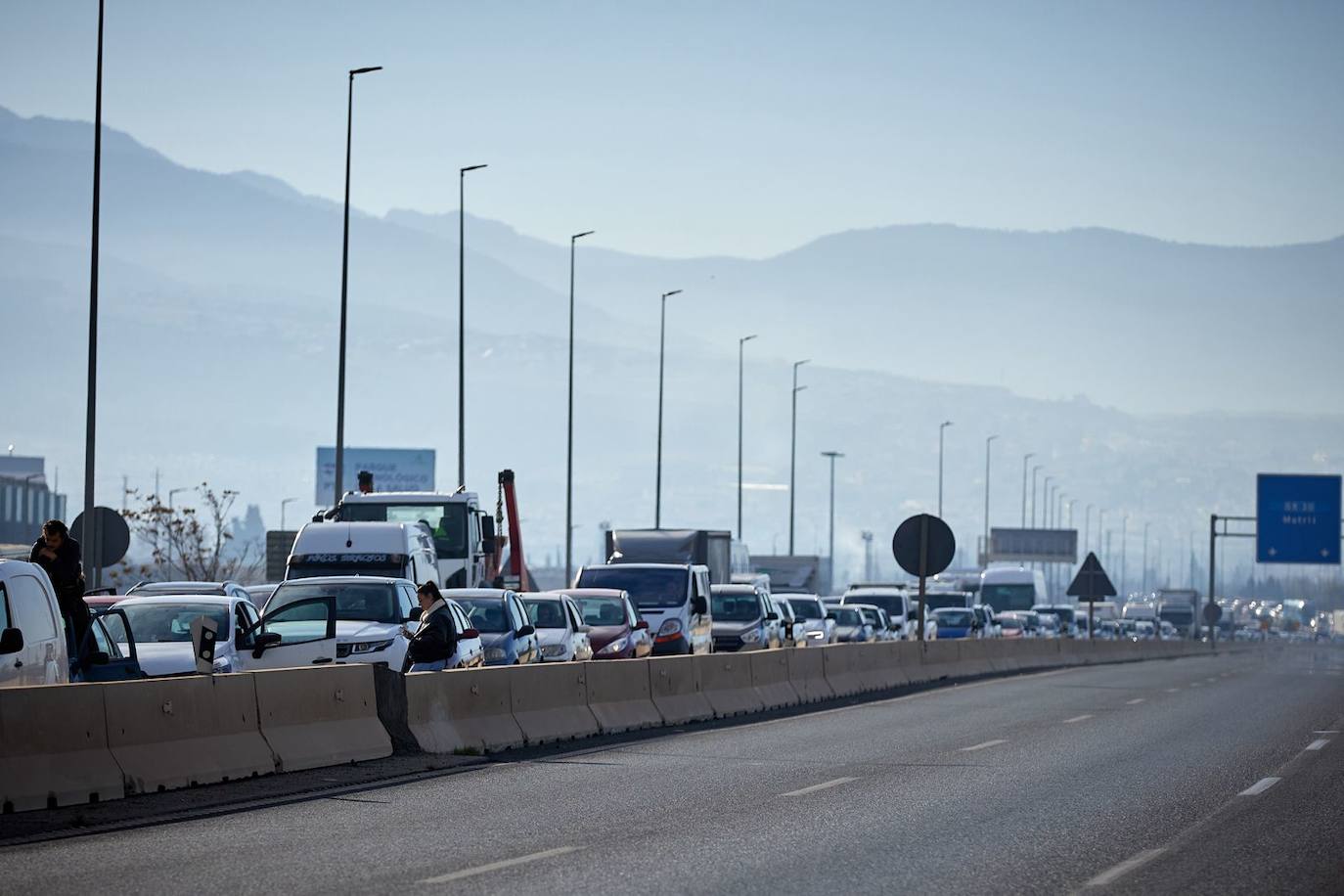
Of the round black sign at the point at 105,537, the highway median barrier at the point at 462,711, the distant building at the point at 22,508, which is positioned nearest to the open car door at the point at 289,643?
the highway median barrier at the point at 462,711

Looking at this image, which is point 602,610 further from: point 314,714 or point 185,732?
point 185,732

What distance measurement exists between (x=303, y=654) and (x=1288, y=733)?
34.8 feet

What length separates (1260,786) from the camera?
55.1ft

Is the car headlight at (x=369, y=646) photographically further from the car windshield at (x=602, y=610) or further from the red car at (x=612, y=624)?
the car windshield at (x=602, y=610)

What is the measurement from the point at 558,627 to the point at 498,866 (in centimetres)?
1779

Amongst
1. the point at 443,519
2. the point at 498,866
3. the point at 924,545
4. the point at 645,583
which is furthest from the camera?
the point at 645,583

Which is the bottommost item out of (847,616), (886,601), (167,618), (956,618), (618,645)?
(956,618)

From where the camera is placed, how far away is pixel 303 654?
22.4 meters

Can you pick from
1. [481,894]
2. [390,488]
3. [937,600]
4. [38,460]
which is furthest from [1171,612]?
[481,894]

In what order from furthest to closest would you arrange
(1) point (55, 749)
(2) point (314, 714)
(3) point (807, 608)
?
(3) point (807, 608) → (2) point (314, 714) → (1) point (55, 749)

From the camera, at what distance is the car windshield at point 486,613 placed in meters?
27.0

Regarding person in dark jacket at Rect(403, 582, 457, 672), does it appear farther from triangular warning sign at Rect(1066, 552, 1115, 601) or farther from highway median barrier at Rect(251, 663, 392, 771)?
triangular warning sign at Rect(1066, 552, 1115, 601)

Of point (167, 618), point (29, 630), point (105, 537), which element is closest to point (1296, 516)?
point (105, 537)

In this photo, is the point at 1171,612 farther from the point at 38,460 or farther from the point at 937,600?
the point at 38,460
